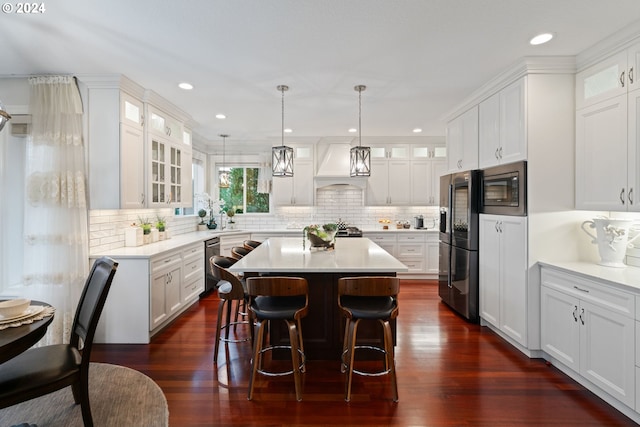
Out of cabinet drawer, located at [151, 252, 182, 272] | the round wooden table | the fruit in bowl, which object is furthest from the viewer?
the fruit in bowl

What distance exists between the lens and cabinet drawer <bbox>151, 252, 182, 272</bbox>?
135 inches

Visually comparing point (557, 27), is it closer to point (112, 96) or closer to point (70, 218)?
point (112, 96)

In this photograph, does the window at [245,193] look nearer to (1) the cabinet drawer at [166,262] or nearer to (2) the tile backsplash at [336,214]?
(2) the tile backsplash at [336,214]

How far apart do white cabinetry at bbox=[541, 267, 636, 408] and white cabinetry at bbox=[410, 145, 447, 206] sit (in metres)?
3.49

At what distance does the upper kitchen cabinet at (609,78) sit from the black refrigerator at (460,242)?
1211mm

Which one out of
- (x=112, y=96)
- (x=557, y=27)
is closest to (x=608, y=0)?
(x=557, y=27)

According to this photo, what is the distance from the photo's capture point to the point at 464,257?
393cm

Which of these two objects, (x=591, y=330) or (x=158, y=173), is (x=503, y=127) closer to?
(x=591, y=330)

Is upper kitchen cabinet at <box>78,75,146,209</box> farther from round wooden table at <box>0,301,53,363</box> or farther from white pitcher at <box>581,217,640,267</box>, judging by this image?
white pitcher at <box>581,217,640,267</box>

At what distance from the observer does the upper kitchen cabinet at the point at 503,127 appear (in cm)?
302

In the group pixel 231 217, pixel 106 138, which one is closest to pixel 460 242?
pixel 106 138

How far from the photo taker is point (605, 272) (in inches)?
96.0

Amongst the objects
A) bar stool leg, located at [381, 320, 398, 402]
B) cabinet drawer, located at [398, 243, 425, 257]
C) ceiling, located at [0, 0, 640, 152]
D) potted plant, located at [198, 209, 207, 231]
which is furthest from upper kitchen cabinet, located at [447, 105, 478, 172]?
potted plant, located at [198, 209, 207, 231]

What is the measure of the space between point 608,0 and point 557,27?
33 centimetres
